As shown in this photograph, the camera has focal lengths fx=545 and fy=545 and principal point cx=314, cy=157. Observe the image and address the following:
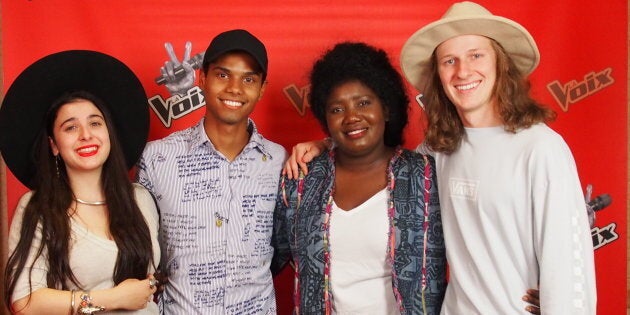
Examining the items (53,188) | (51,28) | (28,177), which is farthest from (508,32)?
(51,28)

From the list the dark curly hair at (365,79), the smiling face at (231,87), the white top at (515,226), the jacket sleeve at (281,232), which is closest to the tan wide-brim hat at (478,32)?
the dark curly hair at (365,79)

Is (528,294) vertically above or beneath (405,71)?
beneath

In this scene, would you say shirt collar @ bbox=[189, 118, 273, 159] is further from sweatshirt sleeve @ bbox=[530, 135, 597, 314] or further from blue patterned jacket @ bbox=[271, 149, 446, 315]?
sweatshirt sleeve @ bbox=[530, 135, 597, 314]

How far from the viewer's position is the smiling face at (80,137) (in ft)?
5.27

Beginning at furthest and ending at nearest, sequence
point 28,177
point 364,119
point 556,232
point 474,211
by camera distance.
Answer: point 364,119 → point 28,177 → point 474,211 → point 556,232

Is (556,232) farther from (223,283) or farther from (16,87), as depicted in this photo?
(16,87)

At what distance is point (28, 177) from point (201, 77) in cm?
64

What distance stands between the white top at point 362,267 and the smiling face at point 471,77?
41 cm

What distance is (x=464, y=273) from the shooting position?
1.59 metres

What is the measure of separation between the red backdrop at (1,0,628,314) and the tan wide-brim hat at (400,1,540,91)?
2.40ft

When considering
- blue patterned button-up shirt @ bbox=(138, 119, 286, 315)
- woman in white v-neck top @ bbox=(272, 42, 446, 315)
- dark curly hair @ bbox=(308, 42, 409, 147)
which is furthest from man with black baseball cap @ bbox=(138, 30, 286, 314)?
dark curly hair @ bbox=(308, 42, 409, 147)

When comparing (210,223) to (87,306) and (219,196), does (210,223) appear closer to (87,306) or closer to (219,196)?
(219,196)

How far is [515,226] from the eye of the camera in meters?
1.49

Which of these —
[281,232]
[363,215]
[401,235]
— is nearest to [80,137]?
[281,232]
